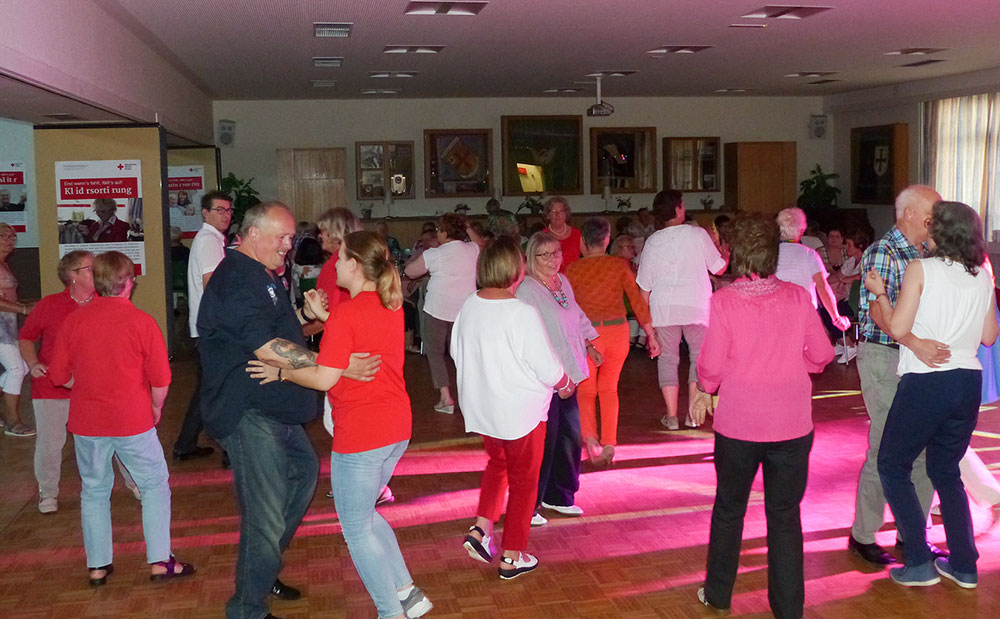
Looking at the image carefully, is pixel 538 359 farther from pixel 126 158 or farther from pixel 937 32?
pixel 937 32

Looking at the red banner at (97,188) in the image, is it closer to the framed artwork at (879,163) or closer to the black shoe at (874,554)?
the black shoe at (874,554)

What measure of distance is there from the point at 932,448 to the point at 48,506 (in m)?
4.59

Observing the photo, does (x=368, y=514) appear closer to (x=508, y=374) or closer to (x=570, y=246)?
(x=508, y=374)

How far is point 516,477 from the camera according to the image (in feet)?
13.9

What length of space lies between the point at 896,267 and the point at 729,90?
1209cm

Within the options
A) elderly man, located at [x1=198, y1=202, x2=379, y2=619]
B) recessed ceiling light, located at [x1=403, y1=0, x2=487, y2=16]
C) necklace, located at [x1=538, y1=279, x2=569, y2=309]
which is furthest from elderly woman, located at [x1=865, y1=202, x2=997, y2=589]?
recessed ceiling light, located at [x1=403, y1=0, x2=487, y2=16]

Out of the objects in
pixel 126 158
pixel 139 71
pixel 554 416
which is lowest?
pixel 554 416

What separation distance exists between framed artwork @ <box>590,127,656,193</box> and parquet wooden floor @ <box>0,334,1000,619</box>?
1033 cm

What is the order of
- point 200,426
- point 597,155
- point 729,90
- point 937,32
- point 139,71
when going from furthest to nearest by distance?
point 597,155
point 729,90
point 937,32
point 139,71
point 200,426

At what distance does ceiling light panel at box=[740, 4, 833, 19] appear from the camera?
8.23 meters

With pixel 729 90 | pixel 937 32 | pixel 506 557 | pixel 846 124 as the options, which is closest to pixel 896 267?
pixel 506 557

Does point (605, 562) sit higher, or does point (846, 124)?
point (846, 124)

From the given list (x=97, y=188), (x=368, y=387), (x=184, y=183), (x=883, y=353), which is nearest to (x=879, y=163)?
(x=184, y=183)

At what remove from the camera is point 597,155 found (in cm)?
1666
